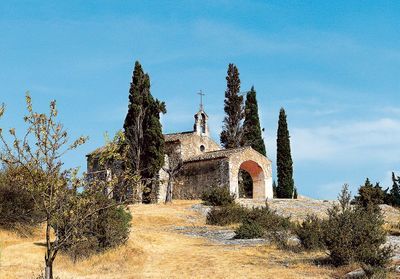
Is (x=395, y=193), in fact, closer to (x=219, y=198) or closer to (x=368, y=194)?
(x=368, y=194)

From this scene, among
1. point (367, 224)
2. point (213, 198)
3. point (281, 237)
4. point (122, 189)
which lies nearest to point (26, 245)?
point (281, 237)

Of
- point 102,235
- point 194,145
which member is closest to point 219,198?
point 194,145

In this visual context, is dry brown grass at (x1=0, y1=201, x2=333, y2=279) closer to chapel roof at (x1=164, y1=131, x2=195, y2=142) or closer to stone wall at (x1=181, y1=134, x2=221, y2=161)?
stone wall at (x1=181, y1=134, x2=221, y2=161)

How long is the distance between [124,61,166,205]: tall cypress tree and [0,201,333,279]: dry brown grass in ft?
55.6

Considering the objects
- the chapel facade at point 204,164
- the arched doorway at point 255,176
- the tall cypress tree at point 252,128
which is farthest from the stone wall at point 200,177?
the tall cypress tree at point 252,128

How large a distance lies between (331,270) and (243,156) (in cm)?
2883

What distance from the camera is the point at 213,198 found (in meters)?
35.9

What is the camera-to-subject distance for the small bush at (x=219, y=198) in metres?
34.5

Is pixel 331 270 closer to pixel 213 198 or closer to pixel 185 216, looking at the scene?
pixel 185 216

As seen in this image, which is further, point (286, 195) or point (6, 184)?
point (286, 195)

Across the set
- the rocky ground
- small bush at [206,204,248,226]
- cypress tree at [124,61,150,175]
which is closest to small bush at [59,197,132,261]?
the rocky ground

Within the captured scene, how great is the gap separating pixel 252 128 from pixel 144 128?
13.8 metres

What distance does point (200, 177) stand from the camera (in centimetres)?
4481

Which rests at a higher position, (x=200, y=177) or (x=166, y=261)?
(x=200, y=177)
